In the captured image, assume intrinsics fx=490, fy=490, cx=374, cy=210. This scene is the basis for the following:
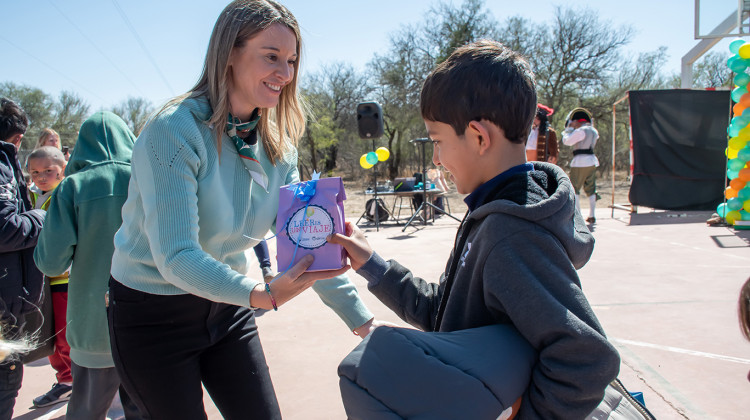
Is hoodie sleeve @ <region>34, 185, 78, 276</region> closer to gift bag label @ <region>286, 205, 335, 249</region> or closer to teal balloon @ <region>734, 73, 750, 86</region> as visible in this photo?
gift bag label @ <region>286, 205, 335, 249</region>

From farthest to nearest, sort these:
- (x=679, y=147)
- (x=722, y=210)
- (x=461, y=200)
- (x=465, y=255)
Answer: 1. (x=461, y=200)
2. (x=679, y=147)
3. (x=722, y=210)
4. (x=465, y=255)

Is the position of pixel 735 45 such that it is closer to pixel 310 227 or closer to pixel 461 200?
pixel 310 227

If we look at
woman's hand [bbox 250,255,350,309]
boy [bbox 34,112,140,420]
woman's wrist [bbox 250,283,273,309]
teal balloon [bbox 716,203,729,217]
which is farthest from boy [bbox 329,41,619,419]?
teal balloon [bbox 716,203,729,217]

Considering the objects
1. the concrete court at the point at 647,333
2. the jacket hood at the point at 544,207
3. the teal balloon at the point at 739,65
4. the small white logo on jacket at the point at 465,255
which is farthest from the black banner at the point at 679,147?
the small white logo on jacket at the point at 465,255

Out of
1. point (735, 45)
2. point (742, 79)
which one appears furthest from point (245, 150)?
point (735, 45)

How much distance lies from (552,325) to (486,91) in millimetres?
587

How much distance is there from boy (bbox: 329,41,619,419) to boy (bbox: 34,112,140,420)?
4.16 feet

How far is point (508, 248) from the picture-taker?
1.04 meters

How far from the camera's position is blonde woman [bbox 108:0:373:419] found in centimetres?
138

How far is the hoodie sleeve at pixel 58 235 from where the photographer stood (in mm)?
2029

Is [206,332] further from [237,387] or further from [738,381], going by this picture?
[738,381]

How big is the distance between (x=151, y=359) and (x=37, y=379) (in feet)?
8.33

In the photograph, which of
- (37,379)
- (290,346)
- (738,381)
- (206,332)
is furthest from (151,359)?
(738,381)

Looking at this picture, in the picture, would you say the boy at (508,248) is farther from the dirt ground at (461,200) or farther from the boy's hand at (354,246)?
the dirt ground at (461,200)
